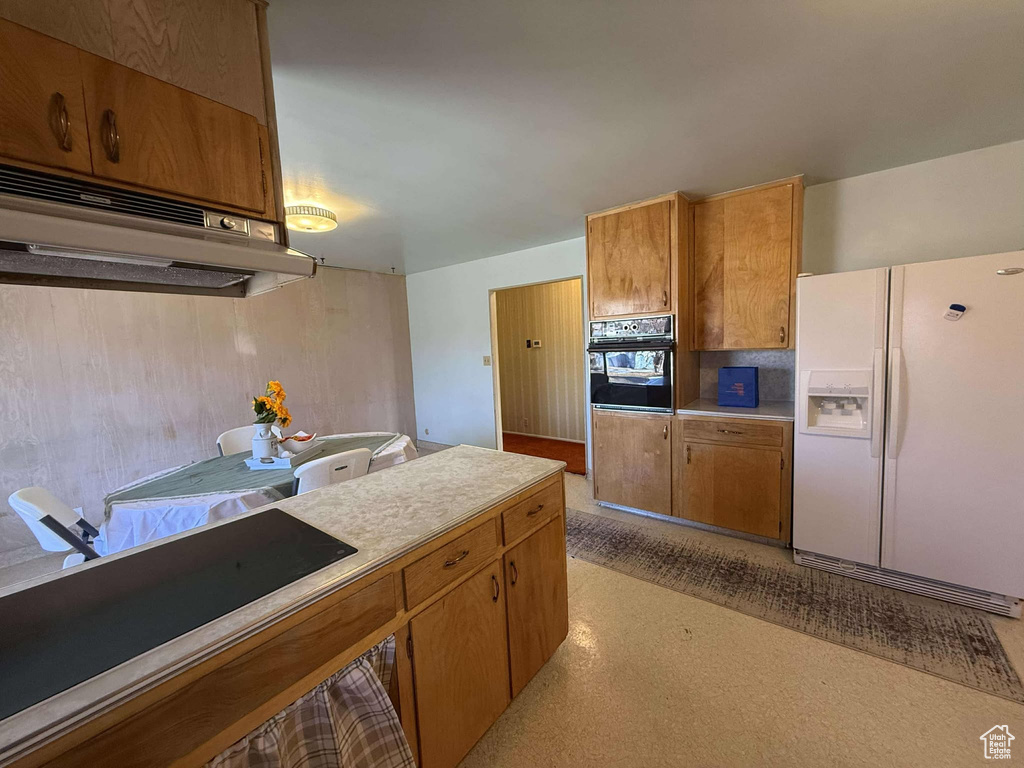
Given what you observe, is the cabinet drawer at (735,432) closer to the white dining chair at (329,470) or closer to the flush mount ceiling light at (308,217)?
the white dining chair at (329,470)

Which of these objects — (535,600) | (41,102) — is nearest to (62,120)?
(41,102)

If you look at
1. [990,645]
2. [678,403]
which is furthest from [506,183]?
[990,645]

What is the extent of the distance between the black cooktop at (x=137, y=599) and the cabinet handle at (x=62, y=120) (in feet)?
3.45

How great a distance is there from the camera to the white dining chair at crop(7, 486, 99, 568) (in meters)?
1.75

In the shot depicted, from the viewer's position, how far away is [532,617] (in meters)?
1.54

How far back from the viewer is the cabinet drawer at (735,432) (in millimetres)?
2465

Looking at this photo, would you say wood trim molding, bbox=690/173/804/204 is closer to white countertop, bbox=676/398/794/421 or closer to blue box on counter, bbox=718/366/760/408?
blue box on counter, bbox=718/366/760/408

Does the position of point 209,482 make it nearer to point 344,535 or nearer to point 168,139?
point 344,535

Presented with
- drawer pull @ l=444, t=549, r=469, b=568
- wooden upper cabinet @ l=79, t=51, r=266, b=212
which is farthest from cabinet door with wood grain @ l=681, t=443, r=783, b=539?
wooden upper cabinet @ l=79, t=51, r=266, b=212

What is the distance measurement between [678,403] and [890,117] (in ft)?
5.83

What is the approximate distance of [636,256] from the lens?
2846mm

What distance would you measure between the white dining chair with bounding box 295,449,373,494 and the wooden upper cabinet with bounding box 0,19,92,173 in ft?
4.47

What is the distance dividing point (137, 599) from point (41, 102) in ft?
3.87

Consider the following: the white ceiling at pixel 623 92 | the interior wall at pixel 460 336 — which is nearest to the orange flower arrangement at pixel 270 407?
the white ceiling at pixel 623 92
